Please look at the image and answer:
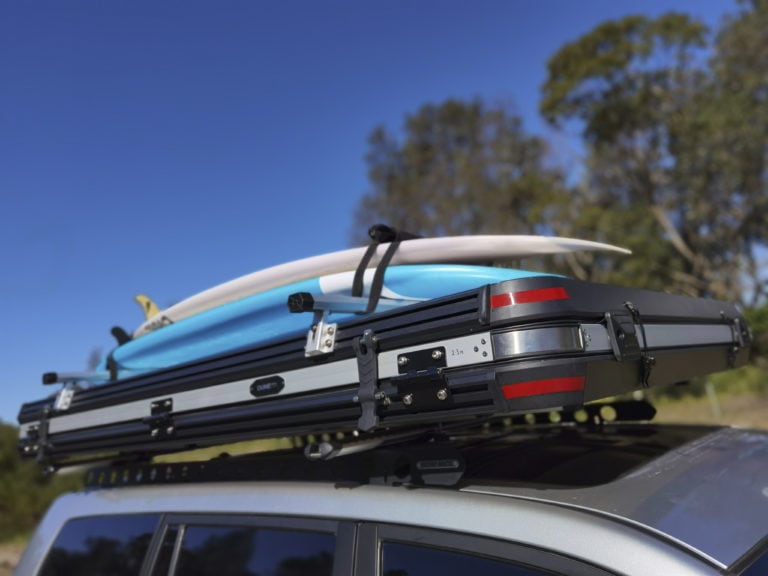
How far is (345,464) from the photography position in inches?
76.0

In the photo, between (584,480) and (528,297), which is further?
(584,480)

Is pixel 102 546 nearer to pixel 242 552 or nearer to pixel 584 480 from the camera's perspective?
pixel 242 552

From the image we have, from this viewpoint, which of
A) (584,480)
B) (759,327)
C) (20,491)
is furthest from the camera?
(759,327)

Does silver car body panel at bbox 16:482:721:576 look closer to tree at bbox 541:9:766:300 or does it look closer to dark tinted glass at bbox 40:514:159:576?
dark tinted glass at bbox 40:514:159:576

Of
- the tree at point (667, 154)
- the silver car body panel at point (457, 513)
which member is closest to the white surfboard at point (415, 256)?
the silver car body panel at point (457, 513)

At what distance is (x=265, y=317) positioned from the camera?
2182 mm

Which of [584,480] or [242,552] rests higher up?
[584,480]

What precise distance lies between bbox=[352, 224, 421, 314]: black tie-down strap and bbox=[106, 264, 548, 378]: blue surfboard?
0.09ft

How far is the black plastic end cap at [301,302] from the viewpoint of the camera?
174cm

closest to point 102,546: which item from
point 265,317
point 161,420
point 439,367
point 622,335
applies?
point 161,420

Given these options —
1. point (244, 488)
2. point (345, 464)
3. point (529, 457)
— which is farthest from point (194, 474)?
point (529, 457)

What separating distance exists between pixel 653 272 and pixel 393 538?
21870 millimetres

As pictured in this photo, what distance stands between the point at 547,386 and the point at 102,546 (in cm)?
180

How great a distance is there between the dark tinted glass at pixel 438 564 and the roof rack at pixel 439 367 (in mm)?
288
